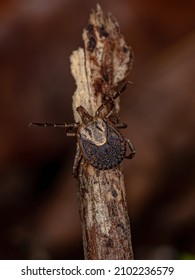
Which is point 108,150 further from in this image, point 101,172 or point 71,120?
point 71,120

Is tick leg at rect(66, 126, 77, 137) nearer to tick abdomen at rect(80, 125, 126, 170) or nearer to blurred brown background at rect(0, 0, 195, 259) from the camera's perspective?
tick abdomen at rect(80, 125, 126, 170)

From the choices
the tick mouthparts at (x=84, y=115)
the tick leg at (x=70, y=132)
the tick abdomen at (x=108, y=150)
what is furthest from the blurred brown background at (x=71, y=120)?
the tick mouthparts at (x=84, y=115)

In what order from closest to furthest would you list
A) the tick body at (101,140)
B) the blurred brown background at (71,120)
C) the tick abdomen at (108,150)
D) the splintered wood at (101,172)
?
the splintered wood at (101,172)
the tick abdomen at (108,150)
the tick body at (101,140)
the blurred brown background at (71,120)

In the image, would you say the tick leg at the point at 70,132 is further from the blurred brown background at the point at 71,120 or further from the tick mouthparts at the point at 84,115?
the blurred brown background at the point at 71,120

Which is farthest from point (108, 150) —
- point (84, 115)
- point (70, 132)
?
point (70, 132)

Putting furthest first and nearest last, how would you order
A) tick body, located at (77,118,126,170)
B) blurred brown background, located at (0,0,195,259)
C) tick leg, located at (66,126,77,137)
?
blurred brown background, located at (0,0,195,259), tick leg, located at (66,126,77,137), tick body, located at (77,118,126,170)

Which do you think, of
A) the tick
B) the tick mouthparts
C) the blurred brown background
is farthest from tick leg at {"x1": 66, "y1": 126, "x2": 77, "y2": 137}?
the blurred brown background

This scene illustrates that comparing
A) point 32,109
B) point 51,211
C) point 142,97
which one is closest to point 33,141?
point 32,109
